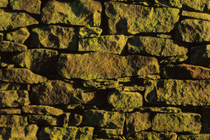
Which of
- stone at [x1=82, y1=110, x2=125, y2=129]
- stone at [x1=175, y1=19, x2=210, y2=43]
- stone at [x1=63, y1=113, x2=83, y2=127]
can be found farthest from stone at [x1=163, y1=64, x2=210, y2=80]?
stone at [x1=63, y1=113, x2=83, y2=127]

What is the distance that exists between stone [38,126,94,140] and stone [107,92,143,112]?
1.18ft

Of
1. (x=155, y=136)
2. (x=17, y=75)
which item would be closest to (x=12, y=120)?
(x=17, y=75)

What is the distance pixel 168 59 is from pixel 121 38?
552 millimetres

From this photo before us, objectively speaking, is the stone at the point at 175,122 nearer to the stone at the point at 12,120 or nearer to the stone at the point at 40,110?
the stone at the point at 40,110

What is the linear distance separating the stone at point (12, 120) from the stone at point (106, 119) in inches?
26.5

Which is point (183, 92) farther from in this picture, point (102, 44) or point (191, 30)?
point (102, 44)

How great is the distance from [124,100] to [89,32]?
31.5 inches

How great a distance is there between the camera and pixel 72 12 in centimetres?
263

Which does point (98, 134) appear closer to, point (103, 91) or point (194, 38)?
point (103, 91)

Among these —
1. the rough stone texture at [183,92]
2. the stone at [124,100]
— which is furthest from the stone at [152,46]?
the stone at [124,100]

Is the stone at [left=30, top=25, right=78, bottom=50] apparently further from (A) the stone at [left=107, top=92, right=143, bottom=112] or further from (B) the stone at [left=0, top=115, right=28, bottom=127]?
(B) the stone at [left=0, top=115, right=28, bottom=127]

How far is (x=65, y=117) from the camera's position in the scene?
2.58 meters

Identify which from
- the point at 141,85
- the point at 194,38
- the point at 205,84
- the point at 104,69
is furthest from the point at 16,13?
the point at 205,84

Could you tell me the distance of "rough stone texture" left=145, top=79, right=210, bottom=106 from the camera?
2.62 metres
